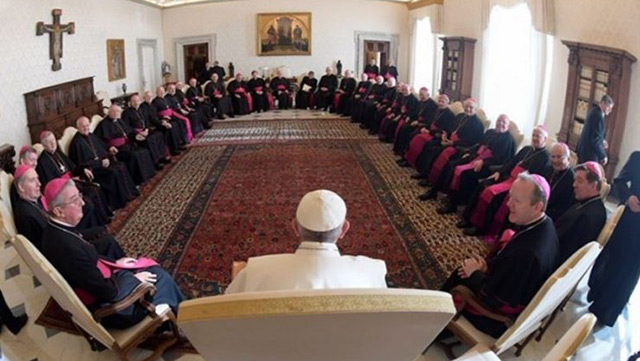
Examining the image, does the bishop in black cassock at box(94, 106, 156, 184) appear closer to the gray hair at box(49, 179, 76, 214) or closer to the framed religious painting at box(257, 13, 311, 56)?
the gray hair at box(49, 179, 76, 214)

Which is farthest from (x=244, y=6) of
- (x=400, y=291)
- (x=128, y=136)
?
(x=400, y=291)

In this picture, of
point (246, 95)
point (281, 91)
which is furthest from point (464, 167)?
point (281, 91)

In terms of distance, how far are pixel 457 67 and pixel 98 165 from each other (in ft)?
30.9

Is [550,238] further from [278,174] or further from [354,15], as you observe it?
[354,15]

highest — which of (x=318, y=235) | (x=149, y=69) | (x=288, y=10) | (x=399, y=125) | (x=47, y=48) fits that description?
(x=288, y=10)

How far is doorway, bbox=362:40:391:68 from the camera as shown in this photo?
A: 18.9 meters

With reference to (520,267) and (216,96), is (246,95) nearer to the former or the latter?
(216,96)

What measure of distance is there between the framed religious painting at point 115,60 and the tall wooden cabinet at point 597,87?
1066 centimetres

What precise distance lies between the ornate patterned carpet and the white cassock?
2387mm

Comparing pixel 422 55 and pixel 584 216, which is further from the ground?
pixel 422 55

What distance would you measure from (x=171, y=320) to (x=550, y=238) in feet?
8.84

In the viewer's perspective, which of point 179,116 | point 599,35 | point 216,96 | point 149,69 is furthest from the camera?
point 149,69

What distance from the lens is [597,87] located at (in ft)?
24.9

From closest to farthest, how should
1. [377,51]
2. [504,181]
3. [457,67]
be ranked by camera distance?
[504,181] → [457,67] → [377,51]
